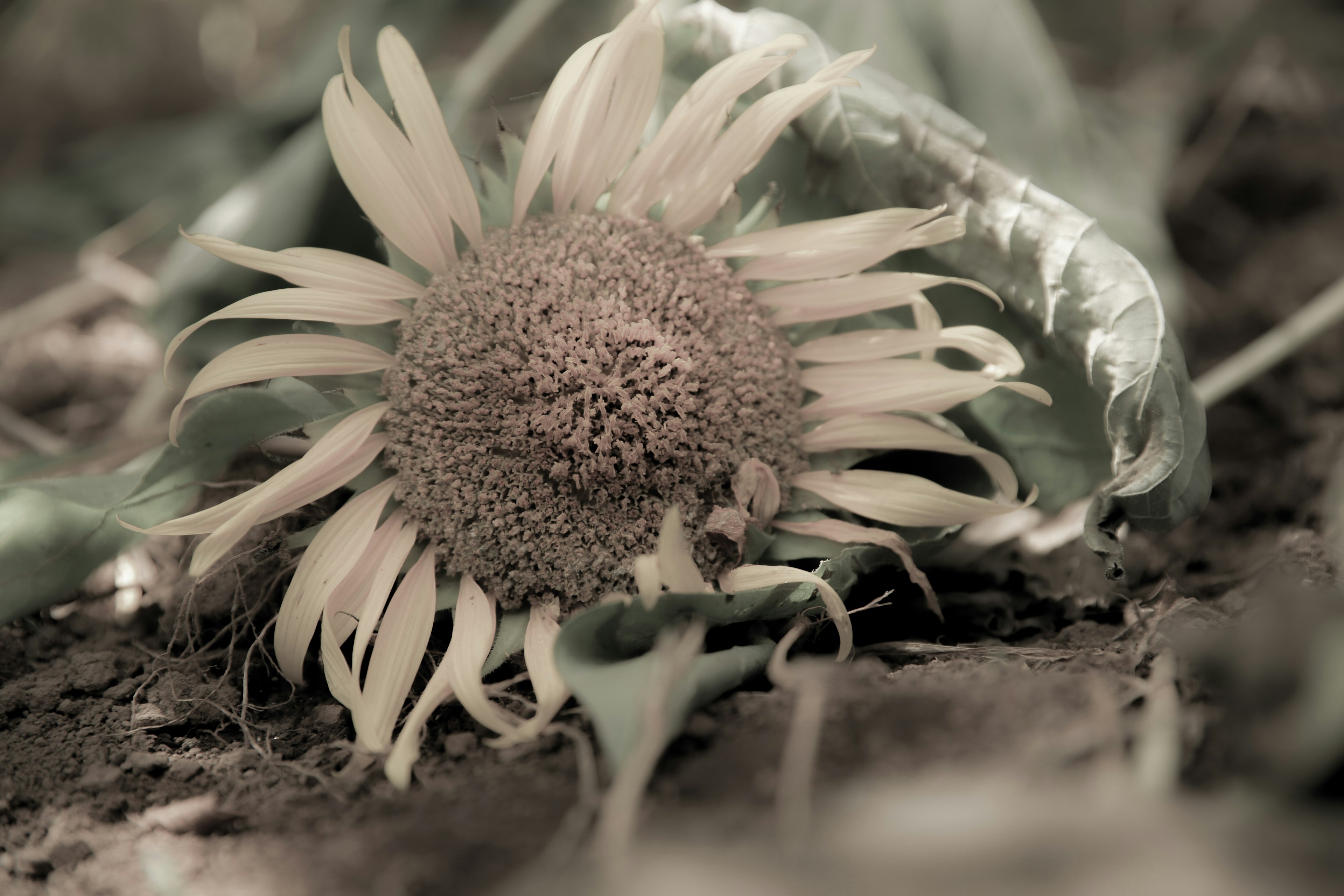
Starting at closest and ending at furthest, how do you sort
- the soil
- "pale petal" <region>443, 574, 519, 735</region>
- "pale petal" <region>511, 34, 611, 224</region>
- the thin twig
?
the soil < "pale petal" <region>443, 574, 519, 735</region> < "pale petal" <region>511, 34, 611, 224</region> < the thin twig

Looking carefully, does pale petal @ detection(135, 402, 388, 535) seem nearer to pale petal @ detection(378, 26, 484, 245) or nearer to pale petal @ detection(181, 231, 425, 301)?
pale petal @ detection(181, 231, 425, 301)

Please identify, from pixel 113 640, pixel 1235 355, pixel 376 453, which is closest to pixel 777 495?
pixel 376 453

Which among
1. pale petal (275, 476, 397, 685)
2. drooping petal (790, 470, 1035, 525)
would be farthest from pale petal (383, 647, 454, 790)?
drooping petal (790, 470, 1035, 525)

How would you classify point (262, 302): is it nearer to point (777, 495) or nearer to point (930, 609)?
point (777, 495)

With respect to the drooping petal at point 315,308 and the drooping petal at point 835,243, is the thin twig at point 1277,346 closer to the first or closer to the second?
the drooping petal at point 835,243

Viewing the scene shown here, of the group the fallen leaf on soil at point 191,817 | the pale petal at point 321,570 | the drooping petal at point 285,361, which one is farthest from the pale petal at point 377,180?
the fallen leaf on soil at point 191,817
